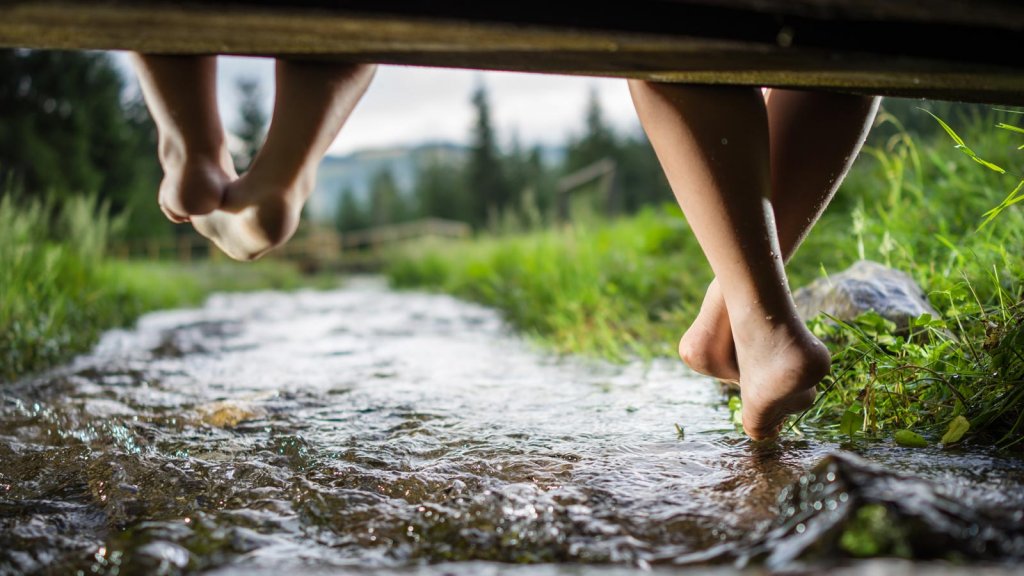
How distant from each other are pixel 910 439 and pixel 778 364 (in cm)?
33

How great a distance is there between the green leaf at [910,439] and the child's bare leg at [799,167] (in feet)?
0.99

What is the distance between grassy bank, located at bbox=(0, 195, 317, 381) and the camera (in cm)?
291

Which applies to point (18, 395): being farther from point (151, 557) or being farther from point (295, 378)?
point (151, 557)

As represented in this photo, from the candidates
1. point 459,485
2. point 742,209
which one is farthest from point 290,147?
point 742,209

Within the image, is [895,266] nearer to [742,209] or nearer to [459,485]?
[742,209]

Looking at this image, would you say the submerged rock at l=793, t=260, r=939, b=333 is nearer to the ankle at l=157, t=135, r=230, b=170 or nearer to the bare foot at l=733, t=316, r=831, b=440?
the bare foot at l=733, t=316, r=831, b=440

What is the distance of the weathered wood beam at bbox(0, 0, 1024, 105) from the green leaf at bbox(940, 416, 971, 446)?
56cm

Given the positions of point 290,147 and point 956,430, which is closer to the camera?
point 956,430

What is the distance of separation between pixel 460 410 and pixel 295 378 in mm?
888

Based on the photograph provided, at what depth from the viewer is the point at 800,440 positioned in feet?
4.64

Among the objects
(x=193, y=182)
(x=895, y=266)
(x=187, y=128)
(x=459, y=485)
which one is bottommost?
(x=459, y=485)

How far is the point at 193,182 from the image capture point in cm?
145

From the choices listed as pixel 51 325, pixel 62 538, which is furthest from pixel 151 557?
pixel 51 325

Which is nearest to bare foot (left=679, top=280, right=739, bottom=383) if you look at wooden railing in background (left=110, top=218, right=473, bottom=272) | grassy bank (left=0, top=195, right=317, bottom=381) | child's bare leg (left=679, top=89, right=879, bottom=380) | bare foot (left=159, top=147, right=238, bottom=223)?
child's bare leg (left=679, top=89, right=879, bottom=380)
